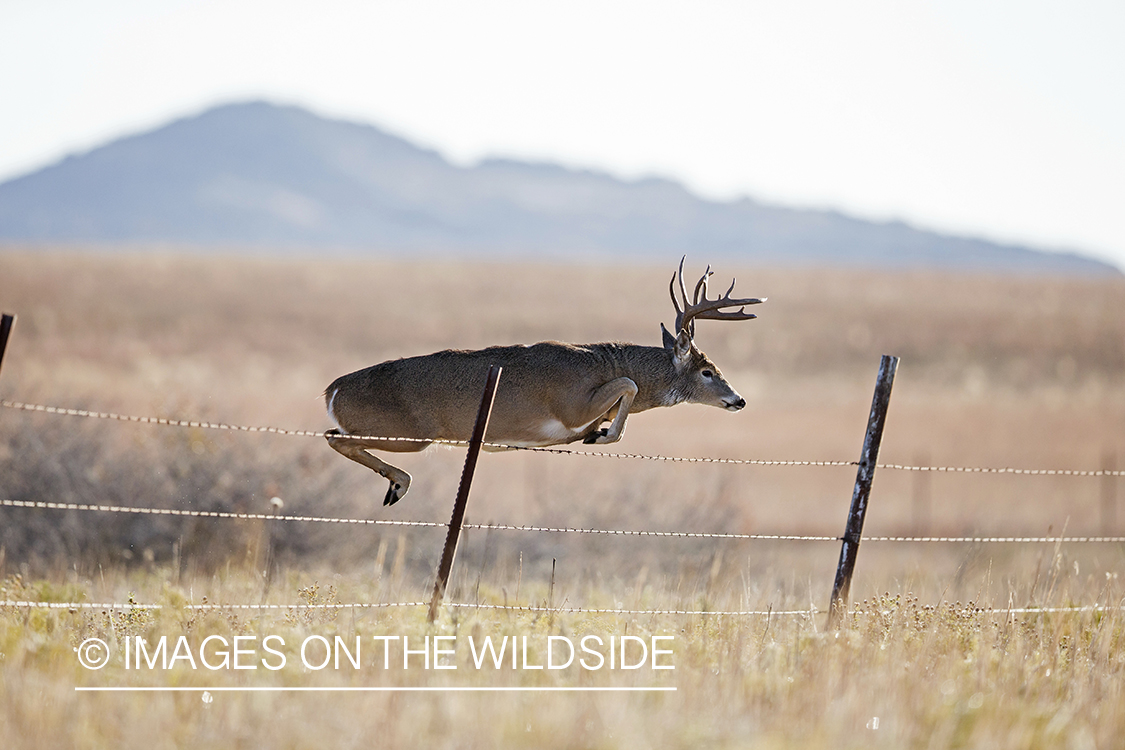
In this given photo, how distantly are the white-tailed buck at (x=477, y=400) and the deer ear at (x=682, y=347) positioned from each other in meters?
0.46

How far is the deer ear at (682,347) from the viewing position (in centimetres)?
1178

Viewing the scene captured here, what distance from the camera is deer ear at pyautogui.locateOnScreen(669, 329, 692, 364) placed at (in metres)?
11.8

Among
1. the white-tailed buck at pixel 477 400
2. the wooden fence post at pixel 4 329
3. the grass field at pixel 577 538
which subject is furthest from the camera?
the white-tailed buck at pixel 477 400

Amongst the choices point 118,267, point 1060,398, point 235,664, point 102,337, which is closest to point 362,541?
point 235,664

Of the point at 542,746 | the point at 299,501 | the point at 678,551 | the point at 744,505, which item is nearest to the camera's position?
the point at 542,746

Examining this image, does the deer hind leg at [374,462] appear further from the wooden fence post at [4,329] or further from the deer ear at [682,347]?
the wooden fence post at [4,329]

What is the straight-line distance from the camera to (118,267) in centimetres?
8200

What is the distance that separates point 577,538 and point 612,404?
1469cm

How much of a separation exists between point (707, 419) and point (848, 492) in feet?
23.0

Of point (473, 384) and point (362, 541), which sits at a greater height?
point (473, 384)

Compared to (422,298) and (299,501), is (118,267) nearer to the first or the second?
(422,298)

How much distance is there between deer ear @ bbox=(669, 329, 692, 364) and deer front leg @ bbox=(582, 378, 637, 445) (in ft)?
2.54

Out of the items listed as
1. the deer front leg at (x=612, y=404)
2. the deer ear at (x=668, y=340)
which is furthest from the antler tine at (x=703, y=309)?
the deer front leg at (x=612, y=404)

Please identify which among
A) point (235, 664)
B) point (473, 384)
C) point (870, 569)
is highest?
point (473, 384)
